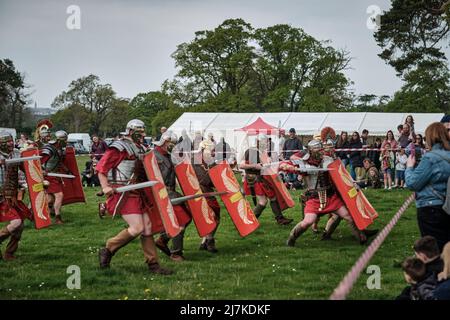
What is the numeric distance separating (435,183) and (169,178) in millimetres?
3156

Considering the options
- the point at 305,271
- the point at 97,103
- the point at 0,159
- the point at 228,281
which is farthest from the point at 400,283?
the point at 97,103

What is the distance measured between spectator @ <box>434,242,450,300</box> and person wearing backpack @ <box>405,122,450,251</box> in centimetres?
33

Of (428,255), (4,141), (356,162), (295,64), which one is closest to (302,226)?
(428,255)

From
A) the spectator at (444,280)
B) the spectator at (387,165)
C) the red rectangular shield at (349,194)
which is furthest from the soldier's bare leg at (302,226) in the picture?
the spectator at (387,165)

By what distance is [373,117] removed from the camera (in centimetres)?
2539

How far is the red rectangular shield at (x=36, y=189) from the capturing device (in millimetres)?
7672

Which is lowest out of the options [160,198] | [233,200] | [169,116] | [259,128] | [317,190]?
[233,200]

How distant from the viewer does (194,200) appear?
740cm

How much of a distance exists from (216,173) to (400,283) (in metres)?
2.73

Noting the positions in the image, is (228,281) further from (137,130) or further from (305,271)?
(137,130)

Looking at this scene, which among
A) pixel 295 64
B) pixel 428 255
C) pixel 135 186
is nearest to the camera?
pixel 428 255

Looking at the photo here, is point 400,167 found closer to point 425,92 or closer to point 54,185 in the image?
point 54,185

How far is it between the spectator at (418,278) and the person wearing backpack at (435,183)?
3.20 ft
